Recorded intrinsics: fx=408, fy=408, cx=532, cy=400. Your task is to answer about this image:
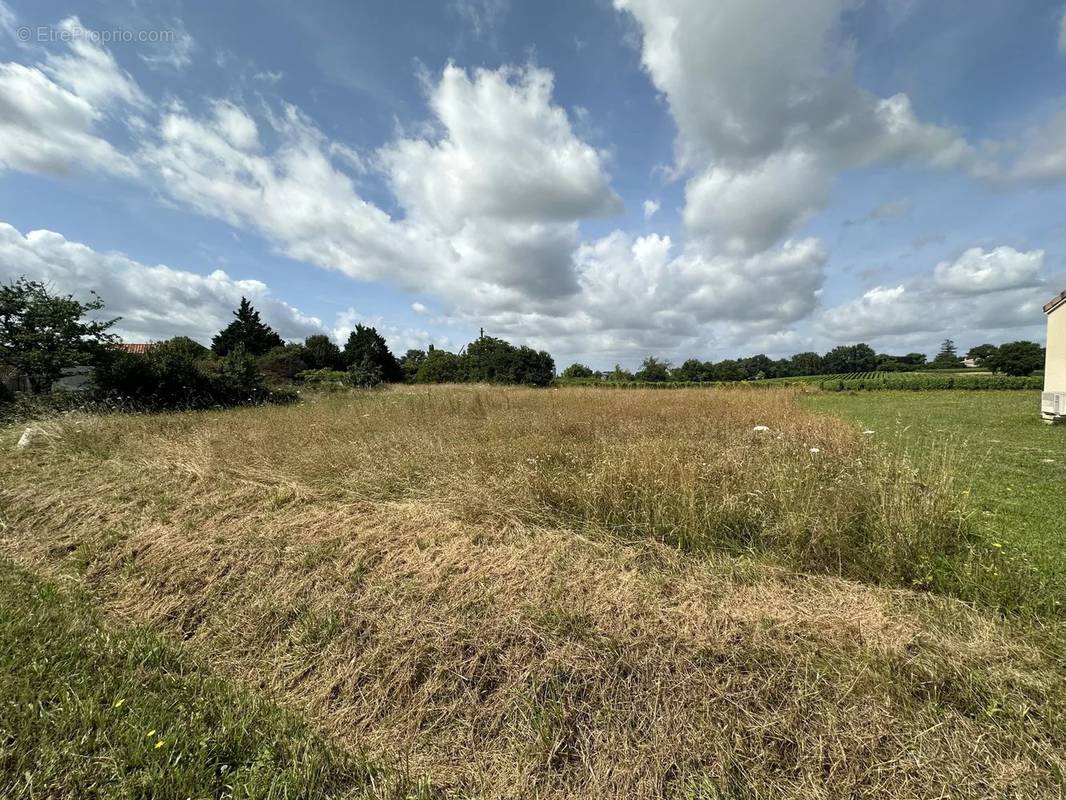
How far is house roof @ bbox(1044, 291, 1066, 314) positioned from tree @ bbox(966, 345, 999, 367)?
5435 cm

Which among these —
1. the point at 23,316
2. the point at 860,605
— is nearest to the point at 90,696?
the point at 860,605

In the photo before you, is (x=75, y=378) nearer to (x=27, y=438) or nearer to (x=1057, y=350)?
(x=27, y=438)

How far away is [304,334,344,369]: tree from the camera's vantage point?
4256 centimetres

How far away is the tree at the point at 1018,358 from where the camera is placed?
38.7 m

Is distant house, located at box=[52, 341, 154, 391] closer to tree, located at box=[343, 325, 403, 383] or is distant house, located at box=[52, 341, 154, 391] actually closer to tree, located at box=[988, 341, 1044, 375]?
tree, located at box=[343, 325, 403, 383]

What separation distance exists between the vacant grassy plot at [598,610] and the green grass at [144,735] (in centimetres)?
16

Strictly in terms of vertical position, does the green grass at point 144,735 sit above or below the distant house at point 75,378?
below

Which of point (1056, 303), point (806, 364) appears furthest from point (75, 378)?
point (806, 364)

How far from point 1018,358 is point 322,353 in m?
72.1

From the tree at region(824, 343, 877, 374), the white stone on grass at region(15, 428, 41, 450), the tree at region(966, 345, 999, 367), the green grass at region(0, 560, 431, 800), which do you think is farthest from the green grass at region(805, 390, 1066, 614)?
the tree at region(824, 343, 877, 374)

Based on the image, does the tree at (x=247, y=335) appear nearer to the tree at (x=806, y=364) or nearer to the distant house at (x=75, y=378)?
the distant house at (x=75, y=378)

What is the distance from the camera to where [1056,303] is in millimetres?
10008

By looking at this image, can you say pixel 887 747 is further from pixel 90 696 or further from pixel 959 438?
pixel 959 438

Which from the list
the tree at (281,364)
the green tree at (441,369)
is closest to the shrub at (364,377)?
the tree at (281,364)
